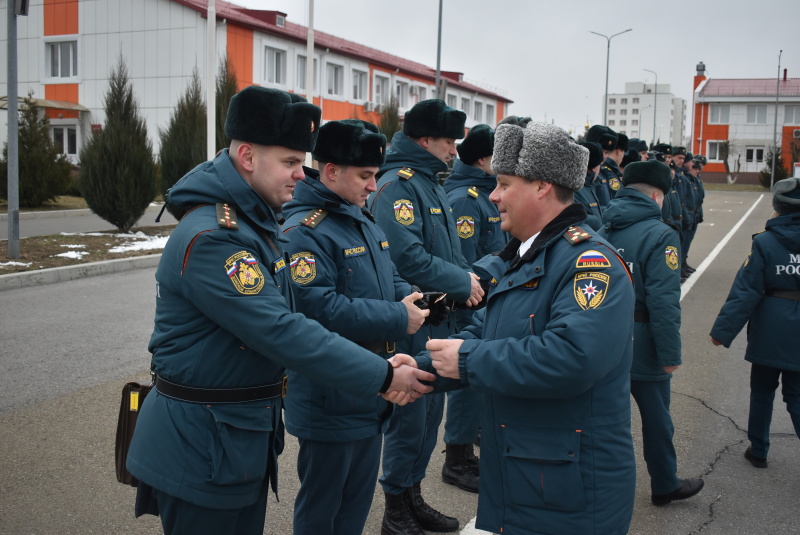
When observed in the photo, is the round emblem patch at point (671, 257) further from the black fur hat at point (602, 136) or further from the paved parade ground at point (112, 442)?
the black fur hat at point (602, 136)

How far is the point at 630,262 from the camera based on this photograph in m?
4.64

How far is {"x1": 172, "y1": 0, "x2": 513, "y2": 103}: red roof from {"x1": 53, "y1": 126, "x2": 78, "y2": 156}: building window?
8.83 metres

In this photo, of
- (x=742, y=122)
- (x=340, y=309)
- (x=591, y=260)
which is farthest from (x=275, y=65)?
(x=742, y=122)

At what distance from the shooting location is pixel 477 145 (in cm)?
559

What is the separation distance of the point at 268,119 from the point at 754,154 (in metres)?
75.2

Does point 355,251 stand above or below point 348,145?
below

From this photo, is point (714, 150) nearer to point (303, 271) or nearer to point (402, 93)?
point (402, 93)

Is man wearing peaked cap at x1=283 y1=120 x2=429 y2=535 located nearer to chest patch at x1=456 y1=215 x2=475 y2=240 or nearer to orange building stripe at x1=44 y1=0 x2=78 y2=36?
chest patch at x1=456 y1=215 x2=475 y2=240

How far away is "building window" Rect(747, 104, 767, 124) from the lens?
69.0 meters

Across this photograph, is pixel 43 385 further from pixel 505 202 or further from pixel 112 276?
pixel 112 276

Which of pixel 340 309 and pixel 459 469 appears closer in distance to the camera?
pixel 340 309

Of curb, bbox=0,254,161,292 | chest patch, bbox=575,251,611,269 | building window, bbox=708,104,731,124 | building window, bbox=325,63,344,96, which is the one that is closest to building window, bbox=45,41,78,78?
building window, bbox=325,63,344,96

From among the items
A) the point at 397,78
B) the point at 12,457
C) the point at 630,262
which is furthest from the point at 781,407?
the point at 397,78

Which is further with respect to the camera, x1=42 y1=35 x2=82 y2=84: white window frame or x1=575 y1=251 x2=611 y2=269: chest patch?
x1=42 y1=35 x2=82 y2=84: white window frame
